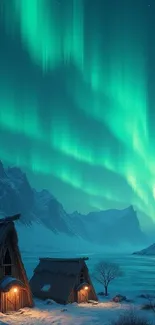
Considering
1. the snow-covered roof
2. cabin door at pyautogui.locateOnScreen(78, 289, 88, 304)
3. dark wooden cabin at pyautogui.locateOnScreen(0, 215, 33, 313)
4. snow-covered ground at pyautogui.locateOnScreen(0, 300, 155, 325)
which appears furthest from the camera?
cabin door at pyautogui.locateOnScreen(78, 289, 88, 304)

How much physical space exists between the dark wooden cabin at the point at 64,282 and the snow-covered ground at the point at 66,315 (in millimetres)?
1464

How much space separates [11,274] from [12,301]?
2.52 meters

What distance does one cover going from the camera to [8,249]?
3672cm

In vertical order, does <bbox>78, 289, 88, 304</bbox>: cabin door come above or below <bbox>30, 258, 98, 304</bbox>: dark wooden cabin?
below

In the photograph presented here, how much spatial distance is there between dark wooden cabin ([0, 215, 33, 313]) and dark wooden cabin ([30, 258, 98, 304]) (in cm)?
632

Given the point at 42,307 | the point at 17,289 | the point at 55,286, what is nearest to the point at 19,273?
the point at 17,289

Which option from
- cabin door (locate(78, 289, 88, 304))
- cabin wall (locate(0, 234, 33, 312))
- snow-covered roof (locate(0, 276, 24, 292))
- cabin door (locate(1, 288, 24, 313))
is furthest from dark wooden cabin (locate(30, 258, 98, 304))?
snow-covered roof (locate(0, 276, 24, 292))

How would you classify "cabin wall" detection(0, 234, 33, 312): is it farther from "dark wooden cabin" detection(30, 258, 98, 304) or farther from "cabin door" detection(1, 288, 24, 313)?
"dark wooden cabin" detection(30, 258, 98, 304)

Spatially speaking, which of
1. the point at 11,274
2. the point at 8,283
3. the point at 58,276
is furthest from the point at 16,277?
the point at 58,276

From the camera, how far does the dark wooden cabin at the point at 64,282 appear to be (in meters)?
42.8

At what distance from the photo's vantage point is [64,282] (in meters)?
43.6

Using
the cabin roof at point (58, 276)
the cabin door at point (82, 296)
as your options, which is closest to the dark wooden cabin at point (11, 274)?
the cabin roof at point (58, 276)

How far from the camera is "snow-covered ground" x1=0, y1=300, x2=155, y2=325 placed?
31.3 meters

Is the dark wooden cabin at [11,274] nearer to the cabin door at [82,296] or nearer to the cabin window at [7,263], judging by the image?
the cabin window at [7,263]
